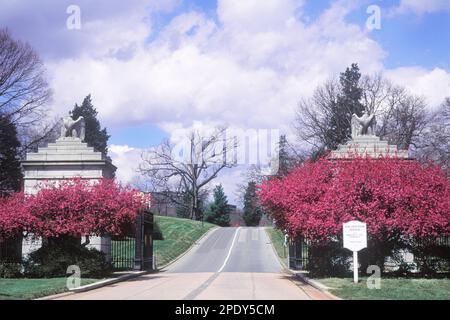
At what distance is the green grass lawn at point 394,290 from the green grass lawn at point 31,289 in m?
8.17

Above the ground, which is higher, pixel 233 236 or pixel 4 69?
pixel 4 69

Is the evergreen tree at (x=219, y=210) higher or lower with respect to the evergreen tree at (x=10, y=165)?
lower

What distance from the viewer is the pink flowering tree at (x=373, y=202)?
71.6ft

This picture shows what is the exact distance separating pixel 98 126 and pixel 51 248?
144 feet

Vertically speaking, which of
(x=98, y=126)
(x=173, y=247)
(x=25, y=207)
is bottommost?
(x=173, y=247)

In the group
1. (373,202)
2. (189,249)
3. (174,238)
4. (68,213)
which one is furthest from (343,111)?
(68,213)

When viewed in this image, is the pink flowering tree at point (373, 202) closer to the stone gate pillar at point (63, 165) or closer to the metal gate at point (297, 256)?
the metal gate at point (297, 256)

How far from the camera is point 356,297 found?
50.2 feet

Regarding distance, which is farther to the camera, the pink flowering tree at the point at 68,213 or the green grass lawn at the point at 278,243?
the green grass lawn at the point at 278,243

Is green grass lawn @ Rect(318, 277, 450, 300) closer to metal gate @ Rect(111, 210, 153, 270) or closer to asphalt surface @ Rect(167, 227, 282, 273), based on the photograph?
metal gate @ Rect(111, 210, 153, 270)

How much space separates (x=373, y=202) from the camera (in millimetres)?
21984

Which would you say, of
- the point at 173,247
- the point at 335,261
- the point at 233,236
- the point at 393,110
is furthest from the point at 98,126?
the point at 335,261

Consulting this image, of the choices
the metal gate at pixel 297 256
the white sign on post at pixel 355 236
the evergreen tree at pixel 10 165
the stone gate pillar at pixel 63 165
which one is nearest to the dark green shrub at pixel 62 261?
the stone gate pillar at pixel 63 165
